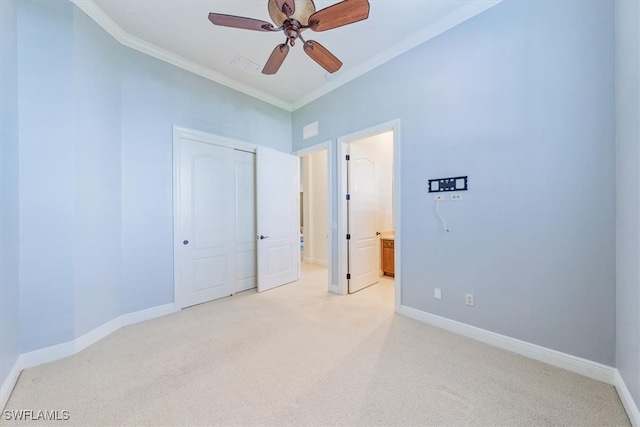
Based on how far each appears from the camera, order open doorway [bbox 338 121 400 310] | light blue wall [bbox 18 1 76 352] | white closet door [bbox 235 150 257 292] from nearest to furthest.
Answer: light blue wall [bbox 18 1 76 352] < open doorway [bbox 338 121 400 310] < white closet door [bbox 235 150 257 292]

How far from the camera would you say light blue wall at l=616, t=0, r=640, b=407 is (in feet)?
4.47

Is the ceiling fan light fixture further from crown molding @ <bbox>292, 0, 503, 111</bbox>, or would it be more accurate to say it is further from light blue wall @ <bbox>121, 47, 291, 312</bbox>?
light blue wall @ <bbox>121, 47, 291, 312</bbox>

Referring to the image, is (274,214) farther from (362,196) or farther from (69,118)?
(69,118)

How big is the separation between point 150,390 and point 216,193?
231 cm

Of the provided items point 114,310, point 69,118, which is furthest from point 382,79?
point 114,310

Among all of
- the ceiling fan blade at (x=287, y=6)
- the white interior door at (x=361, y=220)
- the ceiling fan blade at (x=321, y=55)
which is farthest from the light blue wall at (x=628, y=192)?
the white interior door at (x=361, y=220)

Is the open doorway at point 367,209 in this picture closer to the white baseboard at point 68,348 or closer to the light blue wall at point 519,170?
the light blue wall at point 519,170

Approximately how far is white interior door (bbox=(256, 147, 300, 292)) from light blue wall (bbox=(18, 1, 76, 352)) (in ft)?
6.64

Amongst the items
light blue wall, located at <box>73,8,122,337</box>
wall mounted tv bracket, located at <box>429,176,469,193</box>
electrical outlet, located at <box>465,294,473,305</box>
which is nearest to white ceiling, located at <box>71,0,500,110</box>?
light blue wall, located at <box>73,8,122,337</box>

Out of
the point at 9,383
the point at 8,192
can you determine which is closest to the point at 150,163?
the point at 8,192

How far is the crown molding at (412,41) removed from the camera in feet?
7.36

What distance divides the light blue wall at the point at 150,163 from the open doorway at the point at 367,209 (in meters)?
2.15

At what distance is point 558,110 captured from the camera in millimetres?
1862

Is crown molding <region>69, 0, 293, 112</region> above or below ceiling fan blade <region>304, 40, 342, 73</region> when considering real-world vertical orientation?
above
